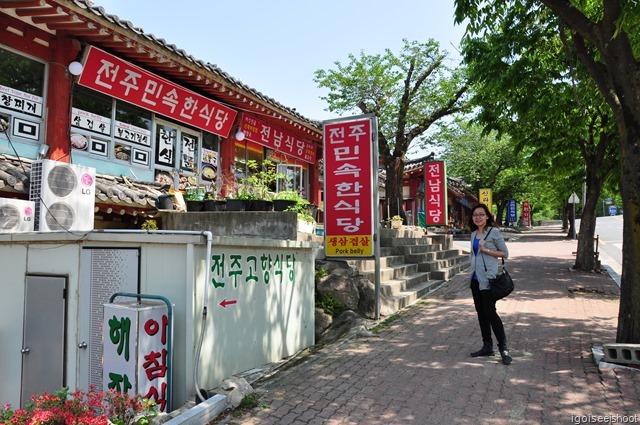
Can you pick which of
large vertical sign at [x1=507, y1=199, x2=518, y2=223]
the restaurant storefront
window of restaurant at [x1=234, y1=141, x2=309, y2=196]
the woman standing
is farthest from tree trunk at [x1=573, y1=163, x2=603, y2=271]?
large vertical sign at [x1=507, y1=199, x2=518, y2=223]

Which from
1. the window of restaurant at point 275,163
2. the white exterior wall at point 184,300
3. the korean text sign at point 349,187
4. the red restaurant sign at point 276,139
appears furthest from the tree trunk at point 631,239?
the red restaurant sign at point 276,139

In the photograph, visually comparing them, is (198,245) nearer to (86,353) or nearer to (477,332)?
(86,353)

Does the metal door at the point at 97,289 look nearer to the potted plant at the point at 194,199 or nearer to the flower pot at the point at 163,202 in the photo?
the flower pot at the point at 163,202

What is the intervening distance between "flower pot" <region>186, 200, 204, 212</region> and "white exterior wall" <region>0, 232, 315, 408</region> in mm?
3592

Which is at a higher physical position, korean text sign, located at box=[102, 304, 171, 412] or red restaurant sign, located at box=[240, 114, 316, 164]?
red restaurant sign, located at box=[240, 114, 316, 164]

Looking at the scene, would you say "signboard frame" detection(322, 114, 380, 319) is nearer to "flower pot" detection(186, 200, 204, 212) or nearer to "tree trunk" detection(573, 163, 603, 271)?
"flower pot" detection(186, 200, 204, 212)

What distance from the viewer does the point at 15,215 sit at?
5.97 metres

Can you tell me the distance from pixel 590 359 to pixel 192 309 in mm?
4821

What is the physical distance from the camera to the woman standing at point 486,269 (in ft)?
17.6

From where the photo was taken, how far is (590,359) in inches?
215

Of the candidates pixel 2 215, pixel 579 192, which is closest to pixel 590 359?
pixel 2 215

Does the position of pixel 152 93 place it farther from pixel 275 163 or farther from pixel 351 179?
pixel 275 163

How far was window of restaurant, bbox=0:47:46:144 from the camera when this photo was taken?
23.8 feet

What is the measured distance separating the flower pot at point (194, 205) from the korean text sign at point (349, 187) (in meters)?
2.63
